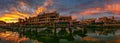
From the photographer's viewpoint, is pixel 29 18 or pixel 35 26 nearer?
pixel 35 26

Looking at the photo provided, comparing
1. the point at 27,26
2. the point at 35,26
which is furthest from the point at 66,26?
the point at 27,26

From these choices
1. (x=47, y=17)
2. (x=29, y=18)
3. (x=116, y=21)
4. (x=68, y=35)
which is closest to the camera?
(x=68, y=35)

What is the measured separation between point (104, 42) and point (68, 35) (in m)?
10.9

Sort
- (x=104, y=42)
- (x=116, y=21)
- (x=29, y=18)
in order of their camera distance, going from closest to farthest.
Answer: (x=104, y=42) → (x=116, y=21) → (x=29, y=18)

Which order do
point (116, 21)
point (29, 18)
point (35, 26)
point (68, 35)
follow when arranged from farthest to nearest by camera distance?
point (29, 18) < point (35, 26) < point (116, 21) < point (68, 35)

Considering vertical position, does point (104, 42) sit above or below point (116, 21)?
below

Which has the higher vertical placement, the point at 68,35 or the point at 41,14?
the point at 41,14

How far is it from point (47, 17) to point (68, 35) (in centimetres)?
1733

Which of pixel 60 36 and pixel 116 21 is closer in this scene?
pixel 60 36

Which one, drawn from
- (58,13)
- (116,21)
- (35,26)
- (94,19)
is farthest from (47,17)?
(116,21)

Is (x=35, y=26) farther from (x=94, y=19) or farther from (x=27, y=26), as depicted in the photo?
(x=94, y=19)

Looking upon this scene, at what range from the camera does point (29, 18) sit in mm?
68750

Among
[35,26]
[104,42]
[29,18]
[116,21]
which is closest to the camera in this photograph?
[104,42]

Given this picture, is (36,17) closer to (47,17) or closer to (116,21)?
(47,17)
